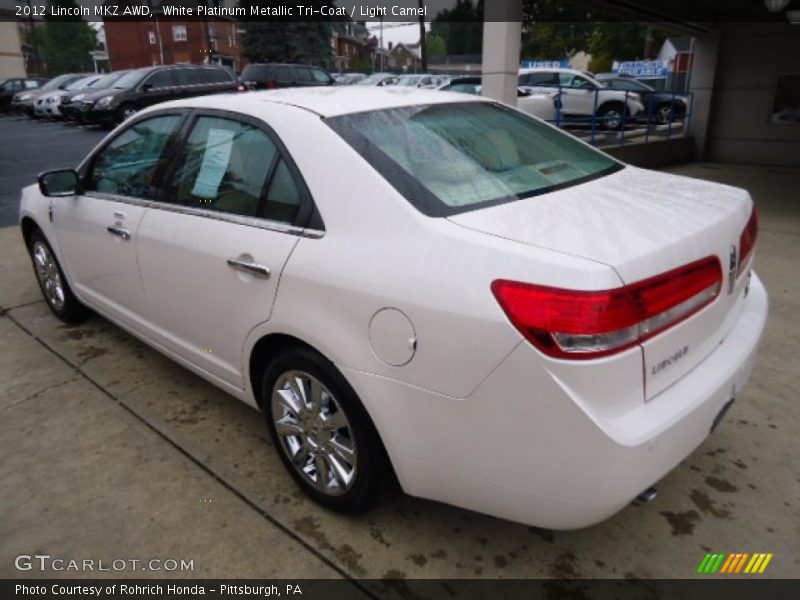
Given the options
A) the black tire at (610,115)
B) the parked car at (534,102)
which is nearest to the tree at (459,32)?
the black tire at (610,115)

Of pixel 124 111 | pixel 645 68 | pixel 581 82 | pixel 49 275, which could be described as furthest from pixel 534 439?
pixel 645 68

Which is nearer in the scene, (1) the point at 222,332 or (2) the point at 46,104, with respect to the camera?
(1) the point at 222,332

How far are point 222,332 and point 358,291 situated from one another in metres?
0.93

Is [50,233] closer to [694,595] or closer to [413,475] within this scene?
[413,475]

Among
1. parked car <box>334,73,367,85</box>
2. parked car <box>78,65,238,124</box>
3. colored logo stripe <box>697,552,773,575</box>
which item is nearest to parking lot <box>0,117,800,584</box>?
colored logo stripe <box>697,552,773,575</box>

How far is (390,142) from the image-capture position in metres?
2.34

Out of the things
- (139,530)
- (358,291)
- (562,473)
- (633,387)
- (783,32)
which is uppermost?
(783,32)

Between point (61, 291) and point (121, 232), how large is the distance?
1424mm

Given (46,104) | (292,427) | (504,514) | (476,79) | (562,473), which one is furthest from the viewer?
(46,104)

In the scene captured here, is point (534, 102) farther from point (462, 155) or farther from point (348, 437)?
point (348, 437)

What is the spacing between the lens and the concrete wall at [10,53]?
41.5m

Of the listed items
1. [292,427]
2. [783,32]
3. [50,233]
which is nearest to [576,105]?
[783,32]

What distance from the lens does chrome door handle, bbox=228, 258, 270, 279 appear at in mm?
2383

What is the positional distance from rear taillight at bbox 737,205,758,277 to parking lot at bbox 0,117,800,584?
3.05 ft
